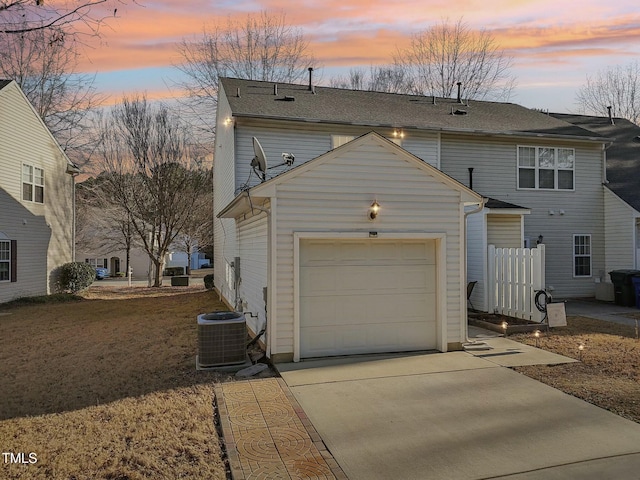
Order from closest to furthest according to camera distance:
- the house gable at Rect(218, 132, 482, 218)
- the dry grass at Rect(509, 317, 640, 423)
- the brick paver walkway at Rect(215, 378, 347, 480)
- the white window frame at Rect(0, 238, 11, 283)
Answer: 1. the brick paver walkway at Rect(215, 378, 347, 480)
2. the dry grass at Rect(509, 317, 640, 423)
3. the house gable at Rect(218, 132, 482, 218)
4. the white window frame at Rect(0, 238, 11, 283)

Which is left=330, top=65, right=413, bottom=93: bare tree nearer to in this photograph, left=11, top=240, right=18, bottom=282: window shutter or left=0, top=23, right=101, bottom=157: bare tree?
left=0, top=23, right=101, bottom=157: bare tree

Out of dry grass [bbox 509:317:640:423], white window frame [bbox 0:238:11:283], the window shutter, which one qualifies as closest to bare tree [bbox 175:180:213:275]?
the window shutter

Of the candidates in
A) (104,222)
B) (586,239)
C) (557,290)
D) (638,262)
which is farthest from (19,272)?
(638,262)

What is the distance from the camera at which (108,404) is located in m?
5.38

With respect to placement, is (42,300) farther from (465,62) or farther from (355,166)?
(465,62)

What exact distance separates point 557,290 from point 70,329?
1546cm

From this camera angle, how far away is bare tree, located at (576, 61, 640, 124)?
3053cm

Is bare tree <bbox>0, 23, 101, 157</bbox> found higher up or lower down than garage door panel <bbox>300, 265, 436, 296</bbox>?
higher up

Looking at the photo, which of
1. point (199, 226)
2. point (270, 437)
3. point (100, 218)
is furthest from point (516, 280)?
point (100, 218)

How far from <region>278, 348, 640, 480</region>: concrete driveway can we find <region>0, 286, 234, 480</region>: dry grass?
4.31 ft

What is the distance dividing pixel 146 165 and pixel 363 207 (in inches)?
781

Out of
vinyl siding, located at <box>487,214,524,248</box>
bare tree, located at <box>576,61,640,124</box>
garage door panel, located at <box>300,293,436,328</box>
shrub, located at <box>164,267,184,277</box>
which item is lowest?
shrub, located at <box>164,267,184,277</box>

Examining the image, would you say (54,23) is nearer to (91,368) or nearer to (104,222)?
(91,368)

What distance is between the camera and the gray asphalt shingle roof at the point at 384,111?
1361cm
